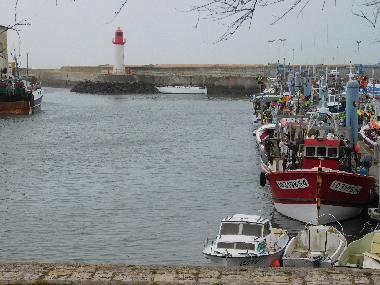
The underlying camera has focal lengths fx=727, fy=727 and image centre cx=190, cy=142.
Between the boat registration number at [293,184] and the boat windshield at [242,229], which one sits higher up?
the boat registration number at [293,184]

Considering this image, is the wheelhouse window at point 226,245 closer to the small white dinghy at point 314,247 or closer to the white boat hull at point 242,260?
the white boat hull at point 242,260

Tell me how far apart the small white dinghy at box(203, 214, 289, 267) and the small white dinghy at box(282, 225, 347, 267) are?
38 centimetres

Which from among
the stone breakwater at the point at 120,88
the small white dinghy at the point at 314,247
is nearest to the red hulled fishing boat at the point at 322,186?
the small white dinghy at the point at 314,247

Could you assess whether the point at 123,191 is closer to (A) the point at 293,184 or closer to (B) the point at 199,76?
(A) the point at 293,184

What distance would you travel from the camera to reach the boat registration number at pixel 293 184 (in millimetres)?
19359

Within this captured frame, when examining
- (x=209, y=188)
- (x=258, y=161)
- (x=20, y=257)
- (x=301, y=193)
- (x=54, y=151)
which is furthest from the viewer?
(x=54, y=151)

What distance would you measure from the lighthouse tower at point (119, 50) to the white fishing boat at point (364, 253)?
325 ft

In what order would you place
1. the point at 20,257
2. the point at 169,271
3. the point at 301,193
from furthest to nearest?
the point at 301,193, the point at 20,257, the point at 169,271

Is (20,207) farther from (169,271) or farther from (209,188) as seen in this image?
(169,271)

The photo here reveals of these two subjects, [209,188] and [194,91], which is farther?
[194,91]

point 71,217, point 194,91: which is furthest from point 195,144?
point 194,91

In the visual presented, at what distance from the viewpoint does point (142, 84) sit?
114 metres

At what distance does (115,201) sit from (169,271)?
762 inches

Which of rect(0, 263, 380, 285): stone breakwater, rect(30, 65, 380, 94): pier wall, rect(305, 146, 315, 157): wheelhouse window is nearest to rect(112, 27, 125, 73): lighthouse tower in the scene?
rect(30, 65, 380, 94): pier wall
